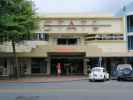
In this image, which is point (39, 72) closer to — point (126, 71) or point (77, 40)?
point (77, 40)

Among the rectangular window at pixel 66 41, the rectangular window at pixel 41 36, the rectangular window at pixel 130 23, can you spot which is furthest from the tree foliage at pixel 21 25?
the rectangular window at pixel 130 23

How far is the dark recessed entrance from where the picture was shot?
190ft

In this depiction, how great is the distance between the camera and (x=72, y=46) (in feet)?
180

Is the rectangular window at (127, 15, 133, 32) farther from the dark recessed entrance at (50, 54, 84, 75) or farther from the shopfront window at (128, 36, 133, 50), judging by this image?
the dark recessed entrance at (50, 54, 84, 75)

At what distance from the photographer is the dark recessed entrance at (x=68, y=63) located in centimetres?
5781

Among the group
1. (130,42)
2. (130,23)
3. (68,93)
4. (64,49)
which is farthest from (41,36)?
(68,93)

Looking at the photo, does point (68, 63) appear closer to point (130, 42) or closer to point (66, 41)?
point (66, 41)

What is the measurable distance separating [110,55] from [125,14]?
21.5ft

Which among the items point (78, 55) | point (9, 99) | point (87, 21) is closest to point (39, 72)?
point (78, 55)

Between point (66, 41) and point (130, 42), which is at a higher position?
point (66, 41)

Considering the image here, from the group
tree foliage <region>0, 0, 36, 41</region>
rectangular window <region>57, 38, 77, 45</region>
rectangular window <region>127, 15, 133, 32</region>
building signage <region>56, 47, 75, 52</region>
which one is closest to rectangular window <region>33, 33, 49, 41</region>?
rectangular window <region>57, 38, 77, 45</region>

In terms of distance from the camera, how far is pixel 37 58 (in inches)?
2274

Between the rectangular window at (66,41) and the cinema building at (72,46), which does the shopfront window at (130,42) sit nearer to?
the cinema building at (72,46)

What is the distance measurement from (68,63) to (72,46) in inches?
161
